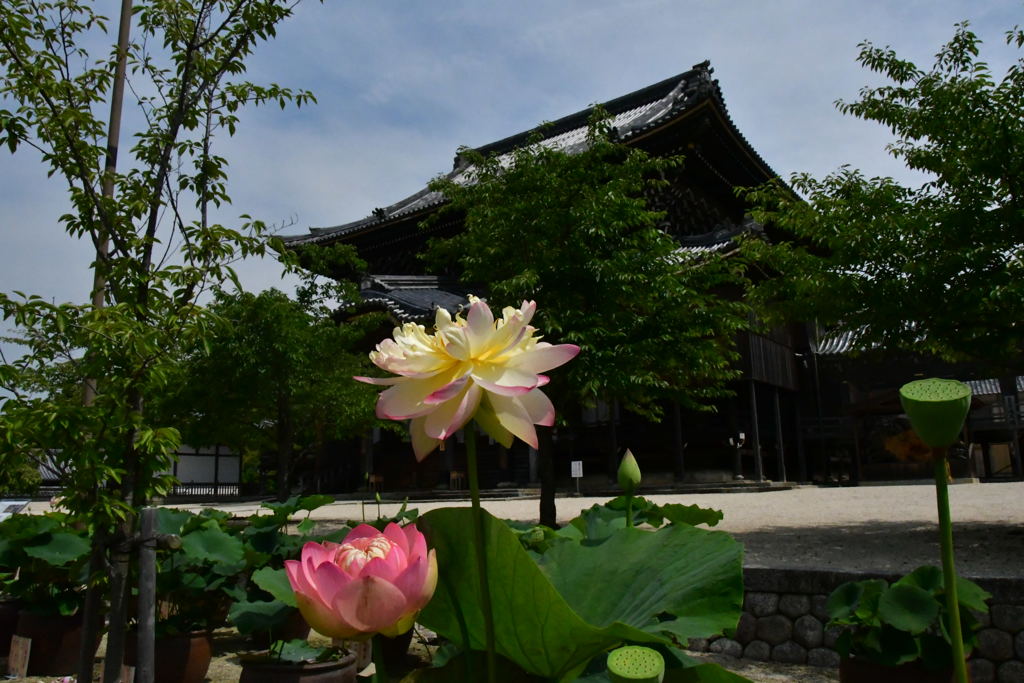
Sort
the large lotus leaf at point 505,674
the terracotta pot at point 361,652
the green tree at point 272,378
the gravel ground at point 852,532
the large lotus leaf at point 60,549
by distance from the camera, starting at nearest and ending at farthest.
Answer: the large lotus leaf at point 505,674
the terracotta pot at point 361,652
the large lotus leaf at point 60,549
the gravel ground at point 852,532
the green tree at point 272,378

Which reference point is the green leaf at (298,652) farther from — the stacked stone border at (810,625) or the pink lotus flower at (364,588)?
the stacked stone border at (810,625)

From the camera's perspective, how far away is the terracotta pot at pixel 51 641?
3.63 metres

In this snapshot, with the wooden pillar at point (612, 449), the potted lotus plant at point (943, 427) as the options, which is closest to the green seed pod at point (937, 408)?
the potted lotus plant at point (943, 427)

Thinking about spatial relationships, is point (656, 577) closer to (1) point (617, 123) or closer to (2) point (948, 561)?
(2) point (948, 561)

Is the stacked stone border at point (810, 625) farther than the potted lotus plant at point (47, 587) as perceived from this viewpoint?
No

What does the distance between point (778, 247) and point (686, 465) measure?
889cm

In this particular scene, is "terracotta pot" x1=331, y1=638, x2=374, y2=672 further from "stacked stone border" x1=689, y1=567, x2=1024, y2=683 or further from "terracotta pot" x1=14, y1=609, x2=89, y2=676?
"stacked stone border" x1=689, y1=567, x2=1024, y2=683

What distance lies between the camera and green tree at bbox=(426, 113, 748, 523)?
20.6 feet

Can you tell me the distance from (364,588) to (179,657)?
10.6 feet

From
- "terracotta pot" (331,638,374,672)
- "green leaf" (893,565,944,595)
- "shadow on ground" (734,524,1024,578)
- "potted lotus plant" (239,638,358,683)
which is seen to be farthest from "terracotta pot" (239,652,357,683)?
"shadow on ground" (734,524,1024,578)

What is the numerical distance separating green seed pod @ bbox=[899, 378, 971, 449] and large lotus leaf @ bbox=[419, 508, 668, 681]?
296 millimetres

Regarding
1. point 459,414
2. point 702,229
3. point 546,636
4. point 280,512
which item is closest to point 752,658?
point 280,512

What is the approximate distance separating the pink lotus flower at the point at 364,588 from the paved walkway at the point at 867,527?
403cm

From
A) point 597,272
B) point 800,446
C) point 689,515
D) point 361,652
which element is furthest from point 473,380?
point 800,446
